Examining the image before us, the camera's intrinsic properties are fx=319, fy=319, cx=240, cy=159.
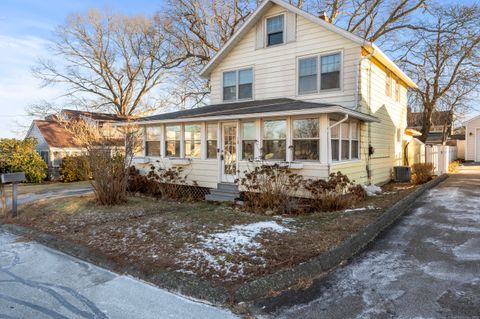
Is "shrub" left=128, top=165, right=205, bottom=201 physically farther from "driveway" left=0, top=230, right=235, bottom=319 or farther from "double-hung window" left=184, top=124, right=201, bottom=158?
"driveway" left=0, top=230, right=235, bottom=319

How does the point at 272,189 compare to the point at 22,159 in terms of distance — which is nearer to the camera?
the point at 272,189

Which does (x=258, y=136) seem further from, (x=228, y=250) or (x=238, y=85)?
(x=228, y=250)

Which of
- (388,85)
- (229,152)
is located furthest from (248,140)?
(388,85)

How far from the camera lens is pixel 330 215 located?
7.32 meters

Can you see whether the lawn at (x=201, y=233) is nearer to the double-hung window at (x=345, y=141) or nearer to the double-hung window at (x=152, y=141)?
the double-hung window at (x=345, y=141)

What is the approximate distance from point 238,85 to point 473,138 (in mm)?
23875

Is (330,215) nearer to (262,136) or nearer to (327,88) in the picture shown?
(262,136)

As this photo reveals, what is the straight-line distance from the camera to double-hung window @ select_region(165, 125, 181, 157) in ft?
40.2

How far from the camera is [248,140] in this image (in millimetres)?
10430

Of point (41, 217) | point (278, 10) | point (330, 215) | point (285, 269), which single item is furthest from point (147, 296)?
point (278, 10)

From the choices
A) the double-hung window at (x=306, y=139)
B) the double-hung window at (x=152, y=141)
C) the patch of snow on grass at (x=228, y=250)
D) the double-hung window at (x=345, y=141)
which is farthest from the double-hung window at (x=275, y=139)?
the double-hung window at (x=152, y=141)

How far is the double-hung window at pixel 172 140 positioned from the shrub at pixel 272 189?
4.13 m

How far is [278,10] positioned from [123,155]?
25.1 ft

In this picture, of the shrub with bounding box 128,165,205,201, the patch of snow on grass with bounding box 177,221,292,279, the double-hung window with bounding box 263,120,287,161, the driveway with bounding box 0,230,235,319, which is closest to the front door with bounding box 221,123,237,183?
the shrub with bounding box 128,165,205,201
